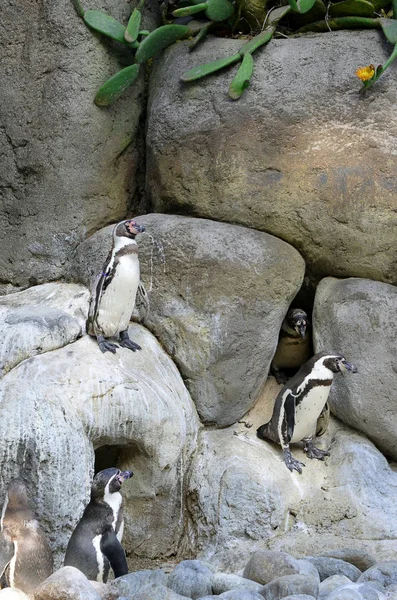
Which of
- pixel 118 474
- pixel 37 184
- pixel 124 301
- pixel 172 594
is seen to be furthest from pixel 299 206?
pixel 172 594

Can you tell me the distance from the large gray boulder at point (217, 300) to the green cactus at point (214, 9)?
137cm

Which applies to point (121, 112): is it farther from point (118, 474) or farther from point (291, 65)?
point (118, 474)

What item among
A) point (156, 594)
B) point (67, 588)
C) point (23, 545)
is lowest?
point (156, 594)

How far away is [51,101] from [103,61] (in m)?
0.43

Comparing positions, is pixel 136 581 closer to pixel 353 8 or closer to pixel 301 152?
pixel 301 152

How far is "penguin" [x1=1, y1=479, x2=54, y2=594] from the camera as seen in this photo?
401cm

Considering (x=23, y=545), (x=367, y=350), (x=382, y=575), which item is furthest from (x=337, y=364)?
(x=23, y=545)

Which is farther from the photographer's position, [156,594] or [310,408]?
[310,408]

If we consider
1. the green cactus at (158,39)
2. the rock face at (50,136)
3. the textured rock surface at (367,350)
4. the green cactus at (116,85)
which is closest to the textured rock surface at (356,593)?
the textured rock surface at (367,350)

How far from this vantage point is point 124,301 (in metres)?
5.52

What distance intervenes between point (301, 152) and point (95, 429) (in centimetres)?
217

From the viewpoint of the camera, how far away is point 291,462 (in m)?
5.76

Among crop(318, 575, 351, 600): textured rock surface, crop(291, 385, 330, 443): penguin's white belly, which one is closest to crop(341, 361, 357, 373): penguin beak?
crop(291, 385, 330, 443): penguin's white belly

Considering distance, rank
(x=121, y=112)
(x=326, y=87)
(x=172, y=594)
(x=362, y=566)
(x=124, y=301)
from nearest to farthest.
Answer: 1. (x=172, y=594)
2. (x=362, y=566)
3. (x=124, y=301)
4. (x=326, y=87)
5. (x=121, y=112)
